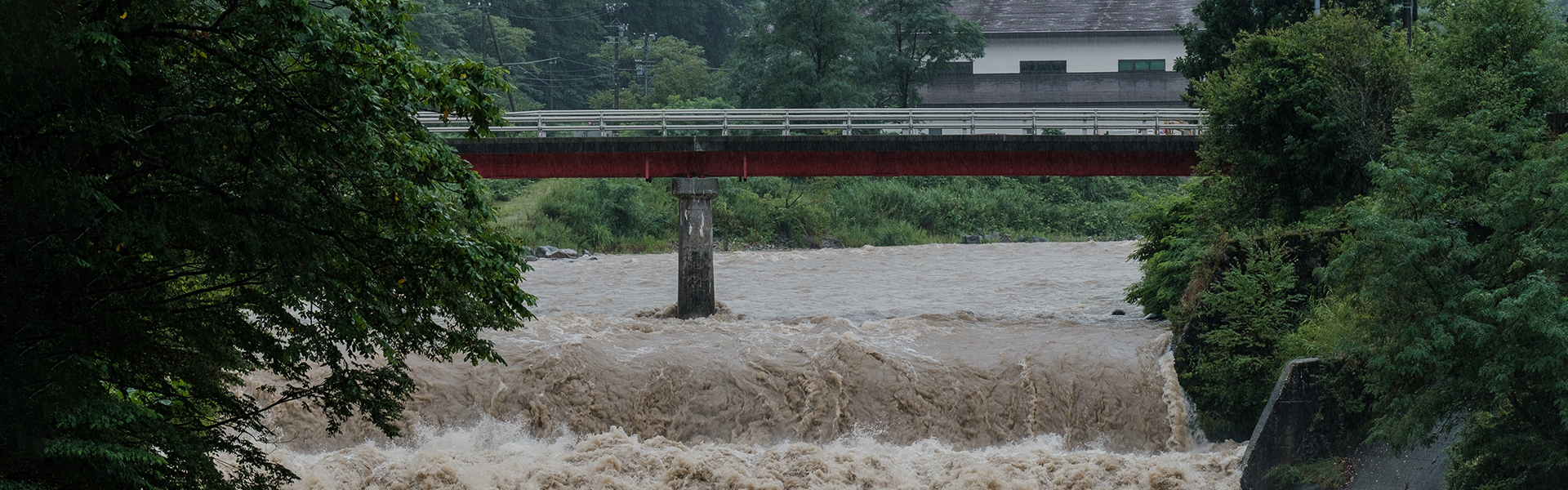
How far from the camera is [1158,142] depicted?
29078 millimetres

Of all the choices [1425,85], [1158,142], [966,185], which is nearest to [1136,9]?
[966,185]

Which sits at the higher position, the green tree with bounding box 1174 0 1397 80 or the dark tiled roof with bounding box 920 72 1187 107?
the green tree with bounding box 1174 0 1397 80

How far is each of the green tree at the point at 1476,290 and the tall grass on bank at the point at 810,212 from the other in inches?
1486

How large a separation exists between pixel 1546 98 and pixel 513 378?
51.6ft

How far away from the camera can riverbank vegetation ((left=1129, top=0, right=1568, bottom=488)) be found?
14.1 m

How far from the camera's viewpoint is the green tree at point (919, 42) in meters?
56.0

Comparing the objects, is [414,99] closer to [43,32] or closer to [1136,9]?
[43,32]

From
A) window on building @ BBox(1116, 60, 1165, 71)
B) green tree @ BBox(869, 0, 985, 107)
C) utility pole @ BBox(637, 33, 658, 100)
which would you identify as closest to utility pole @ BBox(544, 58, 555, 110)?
utility pole @ BBox(637, 33, 658, 100)

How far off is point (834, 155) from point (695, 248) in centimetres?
A: 403

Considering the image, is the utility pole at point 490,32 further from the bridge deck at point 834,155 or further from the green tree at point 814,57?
the bridge deck at point 834,155

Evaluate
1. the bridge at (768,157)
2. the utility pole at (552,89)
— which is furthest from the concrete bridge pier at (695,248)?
the utility pole at (552,89)

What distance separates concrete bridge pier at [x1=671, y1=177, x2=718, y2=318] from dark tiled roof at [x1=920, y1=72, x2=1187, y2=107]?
97.0 feet

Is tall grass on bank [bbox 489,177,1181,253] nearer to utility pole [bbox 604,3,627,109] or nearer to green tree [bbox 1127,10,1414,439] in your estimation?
utility pole [bbox 604,3,627,109]

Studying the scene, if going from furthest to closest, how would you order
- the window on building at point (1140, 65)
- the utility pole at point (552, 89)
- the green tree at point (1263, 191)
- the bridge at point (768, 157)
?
the utility pole at point (552, 89) → the window on building at point (1140, 65) → the bridge at point (768, 157) → the green tree at point (1263, 191)
